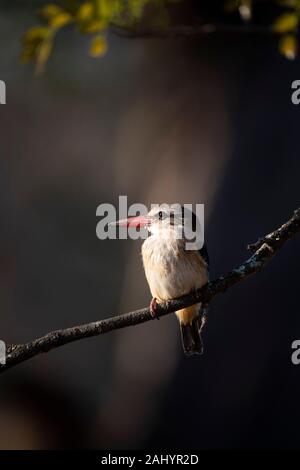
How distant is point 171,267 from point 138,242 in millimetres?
3251

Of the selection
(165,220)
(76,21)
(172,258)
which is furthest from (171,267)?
(76,21)

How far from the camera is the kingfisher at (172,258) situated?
131 inches

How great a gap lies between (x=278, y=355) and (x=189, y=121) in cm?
214

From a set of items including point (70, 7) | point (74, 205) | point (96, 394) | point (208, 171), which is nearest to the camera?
point (70, 7)

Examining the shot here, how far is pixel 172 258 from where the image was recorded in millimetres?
3480

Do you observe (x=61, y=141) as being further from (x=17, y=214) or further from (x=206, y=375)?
(x=206, y=375)

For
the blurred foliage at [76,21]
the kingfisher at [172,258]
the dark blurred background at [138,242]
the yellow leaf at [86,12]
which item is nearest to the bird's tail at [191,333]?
the kingfisher at [172,258]

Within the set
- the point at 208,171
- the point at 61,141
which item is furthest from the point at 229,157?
the point at 61,141

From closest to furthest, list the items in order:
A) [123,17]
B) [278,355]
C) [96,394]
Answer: [123,17], [278,355], [96,394]

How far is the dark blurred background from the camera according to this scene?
18.5ft

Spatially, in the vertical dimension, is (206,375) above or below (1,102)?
below

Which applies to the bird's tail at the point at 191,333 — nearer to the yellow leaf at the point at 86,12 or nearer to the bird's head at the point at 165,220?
the bird's head at the point at 165,220

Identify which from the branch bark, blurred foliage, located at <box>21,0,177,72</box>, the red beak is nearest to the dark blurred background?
the red beak

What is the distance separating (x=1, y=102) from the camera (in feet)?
23.6
